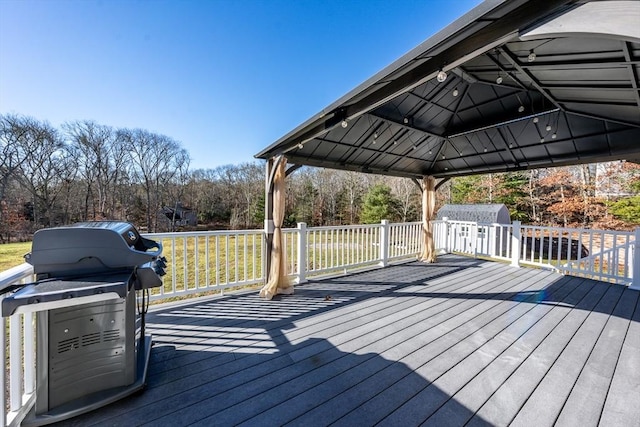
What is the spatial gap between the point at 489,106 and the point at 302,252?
14.2 feet

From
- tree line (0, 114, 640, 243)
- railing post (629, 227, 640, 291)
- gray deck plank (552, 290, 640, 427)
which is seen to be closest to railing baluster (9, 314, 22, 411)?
gray deck plank (552, 290, 640, 427)

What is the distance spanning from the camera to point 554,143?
15.3ft

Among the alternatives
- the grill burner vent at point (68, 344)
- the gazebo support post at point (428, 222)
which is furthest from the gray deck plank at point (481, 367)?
the gazebo support post at point (428, 222)

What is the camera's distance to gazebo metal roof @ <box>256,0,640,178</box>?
4.78 ft

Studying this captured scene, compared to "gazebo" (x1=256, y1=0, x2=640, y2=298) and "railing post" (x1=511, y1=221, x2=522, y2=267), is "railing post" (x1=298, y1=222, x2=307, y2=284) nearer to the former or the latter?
"gazebo" (x1=256, y1=0, x2=640, y2=298)

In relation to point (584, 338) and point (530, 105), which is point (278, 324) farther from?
point (530, 105)

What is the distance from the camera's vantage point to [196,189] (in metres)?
19.9

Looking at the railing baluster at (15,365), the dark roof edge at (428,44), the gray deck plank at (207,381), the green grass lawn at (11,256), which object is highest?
the dark roof edge at (428,44)

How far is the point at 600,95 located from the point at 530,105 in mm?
1434

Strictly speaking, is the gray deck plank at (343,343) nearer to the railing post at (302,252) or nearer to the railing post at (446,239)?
the railing post at (302,252)

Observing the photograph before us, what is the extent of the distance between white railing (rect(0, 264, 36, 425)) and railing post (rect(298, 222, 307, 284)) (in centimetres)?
312

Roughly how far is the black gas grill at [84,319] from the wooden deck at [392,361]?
161 millimetres

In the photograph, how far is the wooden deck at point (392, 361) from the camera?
166 cm

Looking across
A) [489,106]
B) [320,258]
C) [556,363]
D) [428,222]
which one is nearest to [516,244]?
[428,222]
